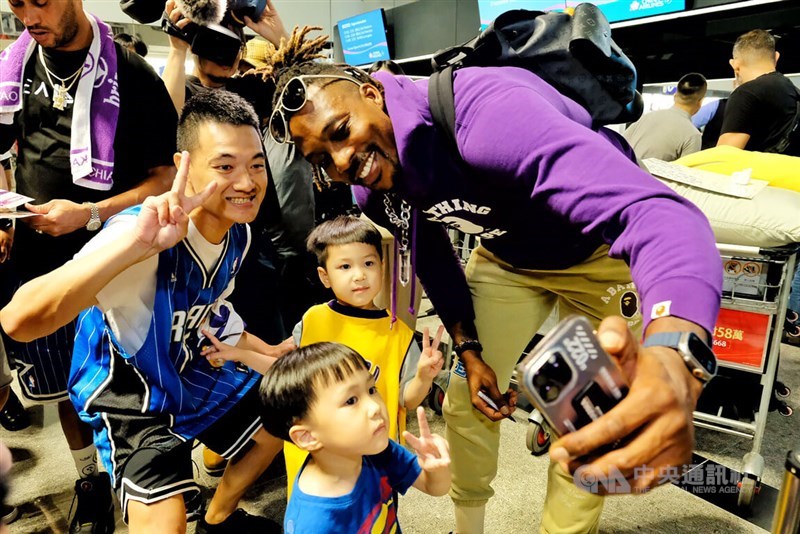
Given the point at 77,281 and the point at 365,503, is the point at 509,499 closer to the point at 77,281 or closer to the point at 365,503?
the point at 365,503

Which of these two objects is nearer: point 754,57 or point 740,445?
point 740,445

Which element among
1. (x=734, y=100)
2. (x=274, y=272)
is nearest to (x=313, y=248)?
(x=274, y=272)

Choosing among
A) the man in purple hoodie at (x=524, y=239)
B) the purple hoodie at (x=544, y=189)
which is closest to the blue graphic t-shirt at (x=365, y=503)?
the man in purple hoodie at (x=524, y=239)

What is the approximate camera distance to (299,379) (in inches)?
49.9

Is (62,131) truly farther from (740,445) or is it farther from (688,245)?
(740,445)

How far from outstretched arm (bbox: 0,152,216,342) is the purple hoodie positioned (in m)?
0.59

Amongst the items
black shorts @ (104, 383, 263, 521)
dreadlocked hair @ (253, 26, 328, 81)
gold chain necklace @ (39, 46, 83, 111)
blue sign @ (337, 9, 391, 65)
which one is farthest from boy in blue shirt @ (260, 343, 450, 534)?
blue sign @ (337, 9, 391, 65)

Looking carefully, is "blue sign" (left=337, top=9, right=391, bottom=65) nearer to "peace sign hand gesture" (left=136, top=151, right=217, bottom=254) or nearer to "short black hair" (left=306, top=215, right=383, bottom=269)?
"short black hair" (left=306, top=215, right=383, bottom=269)

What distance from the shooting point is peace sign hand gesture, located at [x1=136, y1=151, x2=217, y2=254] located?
116cm

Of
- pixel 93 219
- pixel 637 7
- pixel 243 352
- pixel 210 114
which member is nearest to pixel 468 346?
pixel 243 352

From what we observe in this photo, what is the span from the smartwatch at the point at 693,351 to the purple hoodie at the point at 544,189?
0.04m

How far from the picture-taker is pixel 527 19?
1.34 meters

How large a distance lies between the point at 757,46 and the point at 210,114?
3291 millimetres

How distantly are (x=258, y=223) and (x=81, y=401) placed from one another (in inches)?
44.9
